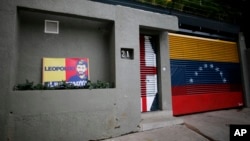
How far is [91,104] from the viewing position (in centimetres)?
555

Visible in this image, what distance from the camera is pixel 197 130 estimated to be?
6566 mm

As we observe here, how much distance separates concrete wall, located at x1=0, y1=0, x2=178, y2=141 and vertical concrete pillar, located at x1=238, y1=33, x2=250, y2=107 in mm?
6562

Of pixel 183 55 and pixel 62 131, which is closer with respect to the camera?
pixel 62 131

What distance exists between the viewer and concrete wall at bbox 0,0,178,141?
15.6 ft

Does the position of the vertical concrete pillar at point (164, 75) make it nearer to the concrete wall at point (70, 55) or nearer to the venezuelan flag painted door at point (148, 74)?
the venezuelan flag painted door at point (148, 74)

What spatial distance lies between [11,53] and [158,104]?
549 cm

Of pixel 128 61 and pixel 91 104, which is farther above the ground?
pixel 128 61

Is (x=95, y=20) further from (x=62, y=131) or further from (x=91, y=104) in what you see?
(x=62, y=131)

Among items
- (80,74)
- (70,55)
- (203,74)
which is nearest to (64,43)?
(70,55)

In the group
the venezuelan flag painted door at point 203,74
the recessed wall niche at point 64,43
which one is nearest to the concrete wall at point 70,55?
the recessed wall niche at point 64,43

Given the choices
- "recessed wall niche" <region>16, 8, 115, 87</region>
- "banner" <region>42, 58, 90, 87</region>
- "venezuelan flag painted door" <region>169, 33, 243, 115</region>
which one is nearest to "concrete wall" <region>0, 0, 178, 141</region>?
"recessed wall niche" <region>16, 8, 115, 87</region>

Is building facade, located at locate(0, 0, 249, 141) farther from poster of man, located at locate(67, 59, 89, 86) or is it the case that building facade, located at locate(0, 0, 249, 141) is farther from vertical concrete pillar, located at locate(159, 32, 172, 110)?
poster of man, located at locate(67, 59, 89, 86)

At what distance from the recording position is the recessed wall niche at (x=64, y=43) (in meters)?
5.61

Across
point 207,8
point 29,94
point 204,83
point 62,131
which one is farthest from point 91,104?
point 207,8
